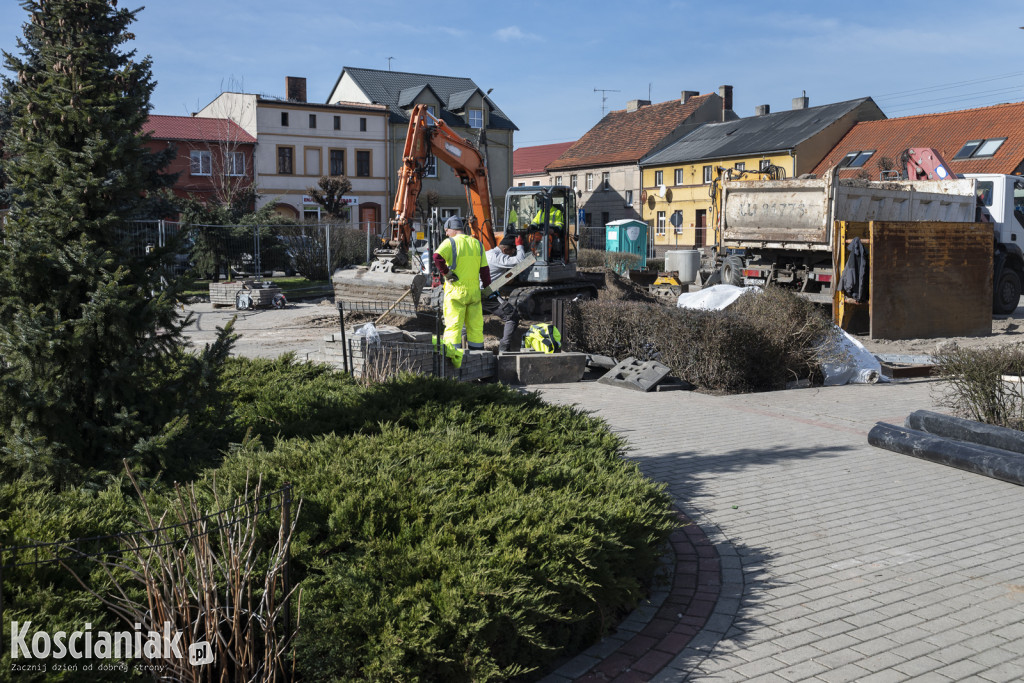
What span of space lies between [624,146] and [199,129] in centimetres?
2830

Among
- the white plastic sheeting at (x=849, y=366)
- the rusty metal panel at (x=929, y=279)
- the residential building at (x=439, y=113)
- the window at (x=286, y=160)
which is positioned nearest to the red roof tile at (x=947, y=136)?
the residential building at (x=439, y=113)

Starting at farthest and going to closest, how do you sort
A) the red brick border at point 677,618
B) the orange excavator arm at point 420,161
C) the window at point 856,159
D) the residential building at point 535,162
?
the residential building at point 535,162
the window at point 856,159
the orange excavator arm at point 420,161
the red brick border at point 677,618

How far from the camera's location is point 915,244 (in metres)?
14.8

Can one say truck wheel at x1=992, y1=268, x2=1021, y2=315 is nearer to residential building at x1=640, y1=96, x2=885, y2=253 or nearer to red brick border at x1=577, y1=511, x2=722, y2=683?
red brick border at x1=577, y1=511, x2=722, y2=683

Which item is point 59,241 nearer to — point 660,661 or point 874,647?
point 660,661

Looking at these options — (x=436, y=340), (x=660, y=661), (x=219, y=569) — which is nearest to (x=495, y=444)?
(x=660, y=661)

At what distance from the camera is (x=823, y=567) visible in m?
5.25

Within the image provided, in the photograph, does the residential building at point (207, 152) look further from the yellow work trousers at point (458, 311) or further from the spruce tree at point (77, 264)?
the spruce tree at point (77, 264)

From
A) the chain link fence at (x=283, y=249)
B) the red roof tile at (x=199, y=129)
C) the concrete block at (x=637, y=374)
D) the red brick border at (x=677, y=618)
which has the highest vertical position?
the red roof tile at (x=199, y=129)

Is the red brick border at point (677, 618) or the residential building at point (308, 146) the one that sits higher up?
the residential building at point (308, 146)

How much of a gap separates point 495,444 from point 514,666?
196 centimetres

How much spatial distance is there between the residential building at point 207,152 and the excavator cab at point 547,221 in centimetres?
2845

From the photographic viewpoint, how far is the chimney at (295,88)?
52119 millimetres

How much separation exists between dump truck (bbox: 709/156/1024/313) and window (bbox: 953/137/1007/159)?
2179 cm
